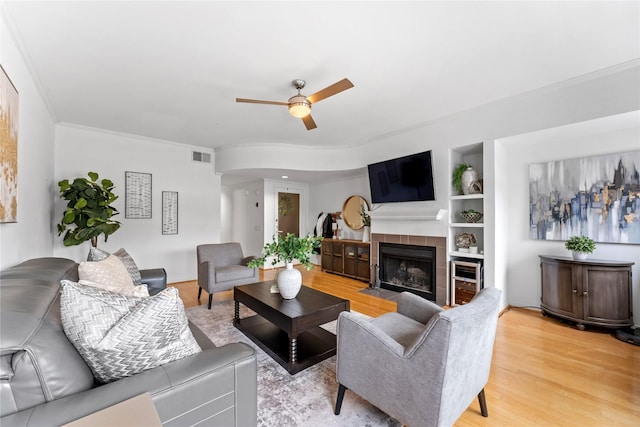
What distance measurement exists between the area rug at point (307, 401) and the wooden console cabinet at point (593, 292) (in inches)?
105

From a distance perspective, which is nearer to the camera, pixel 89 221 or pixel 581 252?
pixel 581 252

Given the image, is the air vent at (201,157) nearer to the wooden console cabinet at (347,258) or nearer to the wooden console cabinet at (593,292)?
the wooden console cabinet at (347,258)

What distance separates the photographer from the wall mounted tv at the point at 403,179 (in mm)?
3869

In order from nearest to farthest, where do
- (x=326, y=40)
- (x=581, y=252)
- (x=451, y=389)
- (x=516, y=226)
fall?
(x=451, y=389) → (x=326, y=40) → (x=581, y=252) → (x=516, y=226)

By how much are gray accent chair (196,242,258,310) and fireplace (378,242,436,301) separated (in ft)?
7.13

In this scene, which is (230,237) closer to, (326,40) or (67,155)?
(67,155)

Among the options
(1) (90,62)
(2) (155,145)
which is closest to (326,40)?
(1) (90,62)

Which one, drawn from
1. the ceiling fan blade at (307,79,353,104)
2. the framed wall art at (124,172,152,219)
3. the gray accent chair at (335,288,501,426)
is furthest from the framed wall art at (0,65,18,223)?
the framed wall art at (124,172,152,219)

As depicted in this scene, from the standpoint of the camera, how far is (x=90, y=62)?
240 cm

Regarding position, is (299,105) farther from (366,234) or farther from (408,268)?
(366,234)

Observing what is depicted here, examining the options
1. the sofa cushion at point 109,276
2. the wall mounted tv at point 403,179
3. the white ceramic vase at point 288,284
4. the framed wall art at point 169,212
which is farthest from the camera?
the framed wall art at point 169,212

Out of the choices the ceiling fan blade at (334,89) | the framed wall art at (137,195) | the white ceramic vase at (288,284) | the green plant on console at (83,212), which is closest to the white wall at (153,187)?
the framed wall art at (137,195)

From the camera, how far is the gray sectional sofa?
2.64 feet

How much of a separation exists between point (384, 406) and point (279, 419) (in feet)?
2.15
